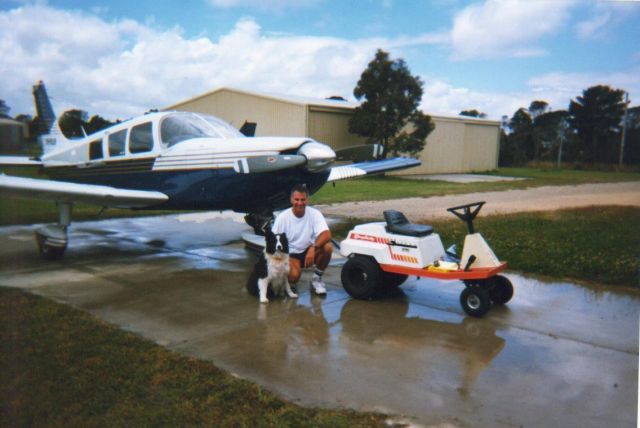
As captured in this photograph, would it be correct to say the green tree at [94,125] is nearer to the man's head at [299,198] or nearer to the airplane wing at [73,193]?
the airplane wing at [73,193]

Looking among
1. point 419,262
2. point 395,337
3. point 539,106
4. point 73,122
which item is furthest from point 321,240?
point 539,106

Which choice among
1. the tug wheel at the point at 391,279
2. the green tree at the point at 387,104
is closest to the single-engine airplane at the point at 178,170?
the tug wheel at the point at 391,279

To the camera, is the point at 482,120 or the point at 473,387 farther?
the point at 482,120

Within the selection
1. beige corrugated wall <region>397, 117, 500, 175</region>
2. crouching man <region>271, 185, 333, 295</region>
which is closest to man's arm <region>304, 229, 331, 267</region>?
crouching man <region>271, 185, 333, 295</region>

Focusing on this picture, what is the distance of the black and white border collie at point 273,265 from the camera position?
5188mm

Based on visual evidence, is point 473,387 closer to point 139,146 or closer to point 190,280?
point 190,280

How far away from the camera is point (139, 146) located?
7832mm

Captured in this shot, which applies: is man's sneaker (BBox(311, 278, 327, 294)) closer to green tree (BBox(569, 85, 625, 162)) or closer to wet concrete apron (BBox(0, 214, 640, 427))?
wet concrete apron (BBox(0, 214, 640, 427))

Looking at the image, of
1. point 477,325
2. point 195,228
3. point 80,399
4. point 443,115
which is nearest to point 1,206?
point 195,228

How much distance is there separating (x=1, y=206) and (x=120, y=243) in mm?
5961

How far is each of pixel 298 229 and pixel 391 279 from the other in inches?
48.8

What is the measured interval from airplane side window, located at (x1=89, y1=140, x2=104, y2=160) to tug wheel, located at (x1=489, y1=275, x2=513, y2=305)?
655 centimetres

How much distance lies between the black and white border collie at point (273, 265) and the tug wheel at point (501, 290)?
7.27ft

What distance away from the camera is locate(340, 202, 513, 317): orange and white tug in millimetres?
4945
